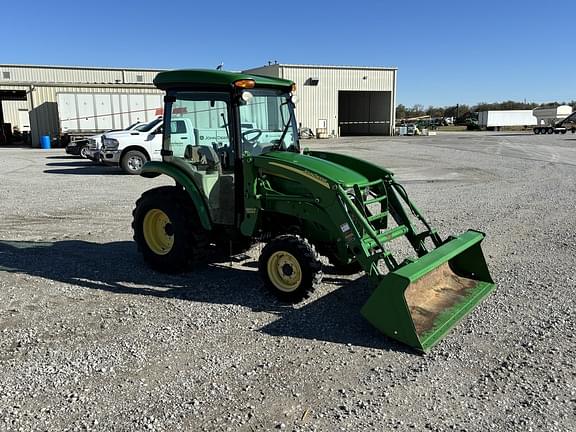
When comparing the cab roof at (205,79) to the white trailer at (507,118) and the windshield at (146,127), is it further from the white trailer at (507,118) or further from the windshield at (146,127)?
the white trailer at (507,118)

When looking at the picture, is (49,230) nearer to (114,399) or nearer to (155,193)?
(155,193)

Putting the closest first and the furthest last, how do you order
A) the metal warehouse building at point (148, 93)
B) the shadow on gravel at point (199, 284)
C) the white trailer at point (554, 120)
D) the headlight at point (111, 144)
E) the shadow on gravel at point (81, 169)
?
the shadow on gravel at point (199, 284) < the headlight at point (111, 144) < the shadow on gravel at point (81, 169) < the metal warehouse building at point (148, 93) < the white trailer at point (554, 120)

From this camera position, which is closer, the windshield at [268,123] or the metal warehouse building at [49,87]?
the windshield at [268,123]

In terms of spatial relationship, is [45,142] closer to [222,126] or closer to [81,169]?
[81,169]

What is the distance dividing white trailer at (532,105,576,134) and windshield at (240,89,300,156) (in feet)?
161

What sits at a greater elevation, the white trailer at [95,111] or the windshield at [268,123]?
the white trailer at [95,111]

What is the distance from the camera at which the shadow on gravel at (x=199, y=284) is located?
460cm

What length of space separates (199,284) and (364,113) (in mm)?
45189

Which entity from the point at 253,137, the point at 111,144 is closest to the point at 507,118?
the point at 111,144

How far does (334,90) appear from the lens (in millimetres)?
42625

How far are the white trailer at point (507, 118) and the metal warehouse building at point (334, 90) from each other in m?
18.4

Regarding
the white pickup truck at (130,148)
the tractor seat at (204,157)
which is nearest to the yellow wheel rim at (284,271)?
the tractor seat at (204,157)

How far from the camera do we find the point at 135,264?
6.57 meters

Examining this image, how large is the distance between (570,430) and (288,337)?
219cm
